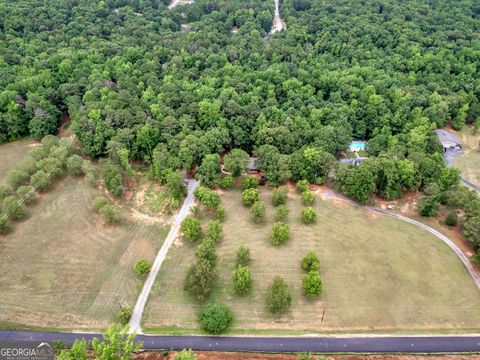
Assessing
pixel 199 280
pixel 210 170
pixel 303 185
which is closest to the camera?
pixel 199 280

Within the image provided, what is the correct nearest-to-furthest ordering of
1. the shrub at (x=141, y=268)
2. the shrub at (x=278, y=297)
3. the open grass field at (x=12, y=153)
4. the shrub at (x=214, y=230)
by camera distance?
1. the shrub at (x=278, y=297)
2. the shrub at (x=141, y=268)
3. the shrub at (x=214, y=230)
4. the open grass field at (x=12, y=153)

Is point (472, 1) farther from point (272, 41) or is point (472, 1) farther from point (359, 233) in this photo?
point (359, 233)

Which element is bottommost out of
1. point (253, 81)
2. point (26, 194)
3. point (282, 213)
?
point (282, 213)

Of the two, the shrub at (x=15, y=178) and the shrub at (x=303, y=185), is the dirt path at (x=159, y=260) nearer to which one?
the shrub at (x=303, y=185)

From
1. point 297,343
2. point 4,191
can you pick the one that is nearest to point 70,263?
point 4,191

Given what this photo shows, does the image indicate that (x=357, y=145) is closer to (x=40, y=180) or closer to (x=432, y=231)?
(x=432, y=231)

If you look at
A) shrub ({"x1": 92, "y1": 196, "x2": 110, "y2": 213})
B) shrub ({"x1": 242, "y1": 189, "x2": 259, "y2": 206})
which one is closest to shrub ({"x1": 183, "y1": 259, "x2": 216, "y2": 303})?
shrub ({"x1": 242, "y1": 189, "x2": 259, "y2": 206})

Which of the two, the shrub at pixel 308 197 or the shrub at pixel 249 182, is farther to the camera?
the shrub at pixel 249 182

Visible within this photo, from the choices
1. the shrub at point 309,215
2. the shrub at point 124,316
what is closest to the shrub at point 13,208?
the shrub at point 124,316

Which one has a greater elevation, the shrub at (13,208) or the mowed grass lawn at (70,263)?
the shrub at (13,208)
